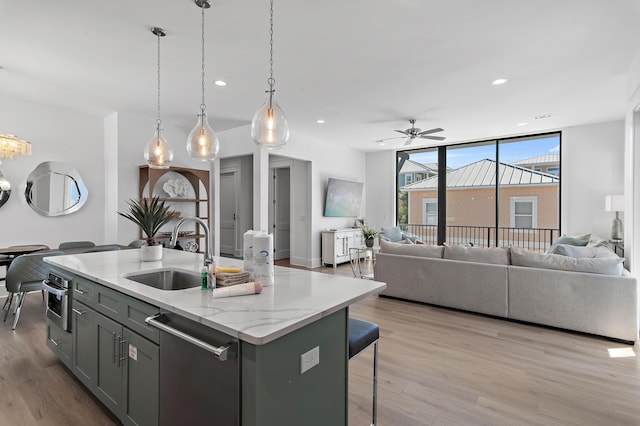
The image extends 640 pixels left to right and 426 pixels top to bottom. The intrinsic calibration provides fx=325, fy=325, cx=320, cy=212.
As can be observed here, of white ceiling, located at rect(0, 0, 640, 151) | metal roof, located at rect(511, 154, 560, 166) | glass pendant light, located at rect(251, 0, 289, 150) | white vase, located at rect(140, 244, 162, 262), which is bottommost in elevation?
white vase, located at rect(140, 244, 162, 262)

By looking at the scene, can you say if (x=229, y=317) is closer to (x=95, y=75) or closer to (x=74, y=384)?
(x=74, y=384)

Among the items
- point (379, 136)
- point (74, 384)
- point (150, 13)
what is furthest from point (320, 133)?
point (74, 384)

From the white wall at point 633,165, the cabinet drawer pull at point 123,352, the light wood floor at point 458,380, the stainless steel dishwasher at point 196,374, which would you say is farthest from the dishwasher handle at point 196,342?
the white wall at point 633,165

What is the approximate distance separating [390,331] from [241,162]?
578 centimetres

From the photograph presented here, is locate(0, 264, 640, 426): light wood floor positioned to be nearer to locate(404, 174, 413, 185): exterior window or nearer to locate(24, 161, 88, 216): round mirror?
locate(24, 161, 88, 216): round mirror

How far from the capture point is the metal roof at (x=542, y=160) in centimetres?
629

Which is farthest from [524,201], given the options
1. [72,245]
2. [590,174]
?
[72,245]

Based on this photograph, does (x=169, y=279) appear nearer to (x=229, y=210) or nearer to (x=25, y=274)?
(x=25, y=274)

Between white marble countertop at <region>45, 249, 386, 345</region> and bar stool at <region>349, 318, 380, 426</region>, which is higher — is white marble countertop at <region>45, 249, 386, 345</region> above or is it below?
above

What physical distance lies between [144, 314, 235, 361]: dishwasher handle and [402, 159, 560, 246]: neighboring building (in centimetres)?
701

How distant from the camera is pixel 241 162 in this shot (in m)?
7.85

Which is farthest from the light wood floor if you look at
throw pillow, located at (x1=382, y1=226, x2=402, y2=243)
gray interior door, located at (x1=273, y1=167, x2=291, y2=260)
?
gray interior door, located at (x1=273, y1=167, x2=291, y2=260)

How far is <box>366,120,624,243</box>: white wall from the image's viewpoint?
5520 mm

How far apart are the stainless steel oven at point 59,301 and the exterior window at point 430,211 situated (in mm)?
6937
